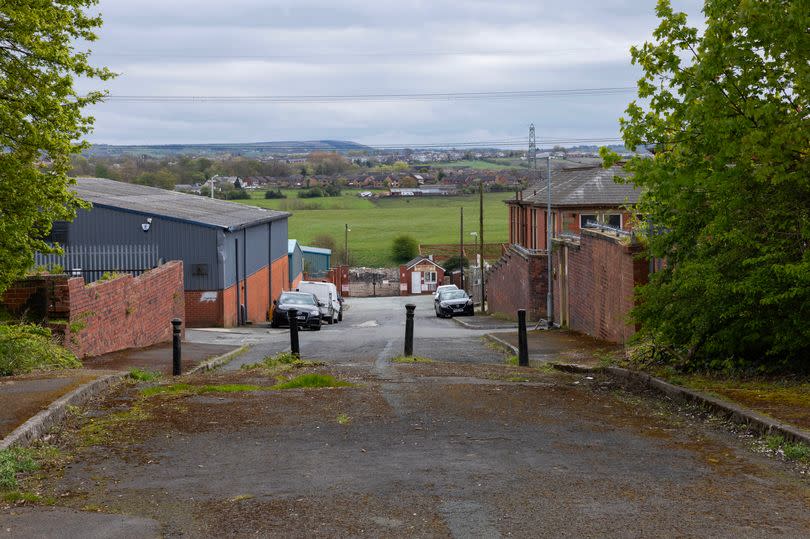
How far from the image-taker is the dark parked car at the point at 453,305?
53188 millimetres

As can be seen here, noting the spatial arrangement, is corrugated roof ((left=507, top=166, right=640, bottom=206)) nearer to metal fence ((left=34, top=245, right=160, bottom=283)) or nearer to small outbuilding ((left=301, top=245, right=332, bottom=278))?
metal fence ((left=34, top=245, right=160, bottom=283))

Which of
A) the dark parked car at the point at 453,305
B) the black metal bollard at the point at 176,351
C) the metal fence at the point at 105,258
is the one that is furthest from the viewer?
the dark parked car at the point at 453,305

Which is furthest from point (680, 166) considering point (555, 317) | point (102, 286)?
point (555, 317)

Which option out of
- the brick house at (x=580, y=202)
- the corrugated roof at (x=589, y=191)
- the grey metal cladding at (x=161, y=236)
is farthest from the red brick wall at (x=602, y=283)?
the corrugated roof at (x=589, y=191)

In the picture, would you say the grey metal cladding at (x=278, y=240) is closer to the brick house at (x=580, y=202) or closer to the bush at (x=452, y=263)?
the brick house at (x=580, y=202)

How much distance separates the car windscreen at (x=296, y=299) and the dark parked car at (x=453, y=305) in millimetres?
13736

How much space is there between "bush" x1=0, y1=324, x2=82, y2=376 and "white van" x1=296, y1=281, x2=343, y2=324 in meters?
28.5

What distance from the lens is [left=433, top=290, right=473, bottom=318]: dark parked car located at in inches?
2094

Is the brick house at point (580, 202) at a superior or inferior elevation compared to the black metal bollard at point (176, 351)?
superior

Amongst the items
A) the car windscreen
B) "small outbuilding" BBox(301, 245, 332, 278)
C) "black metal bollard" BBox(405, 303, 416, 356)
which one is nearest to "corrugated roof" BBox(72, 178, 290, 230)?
the car windscreen

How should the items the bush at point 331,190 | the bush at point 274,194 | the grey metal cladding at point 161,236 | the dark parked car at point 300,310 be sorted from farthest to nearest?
the bush at point 331,190
the bush at point 274,194
the grey metal cladding at point 161,236
the dark parked car at point 300,310

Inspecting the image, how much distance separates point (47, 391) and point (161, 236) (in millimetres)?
27874

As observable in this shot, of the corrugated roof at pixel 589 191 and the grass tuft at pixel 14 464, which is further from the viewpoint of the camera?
the corrugated roof at pixel 589 191

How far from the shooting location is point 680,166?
46.6ft
